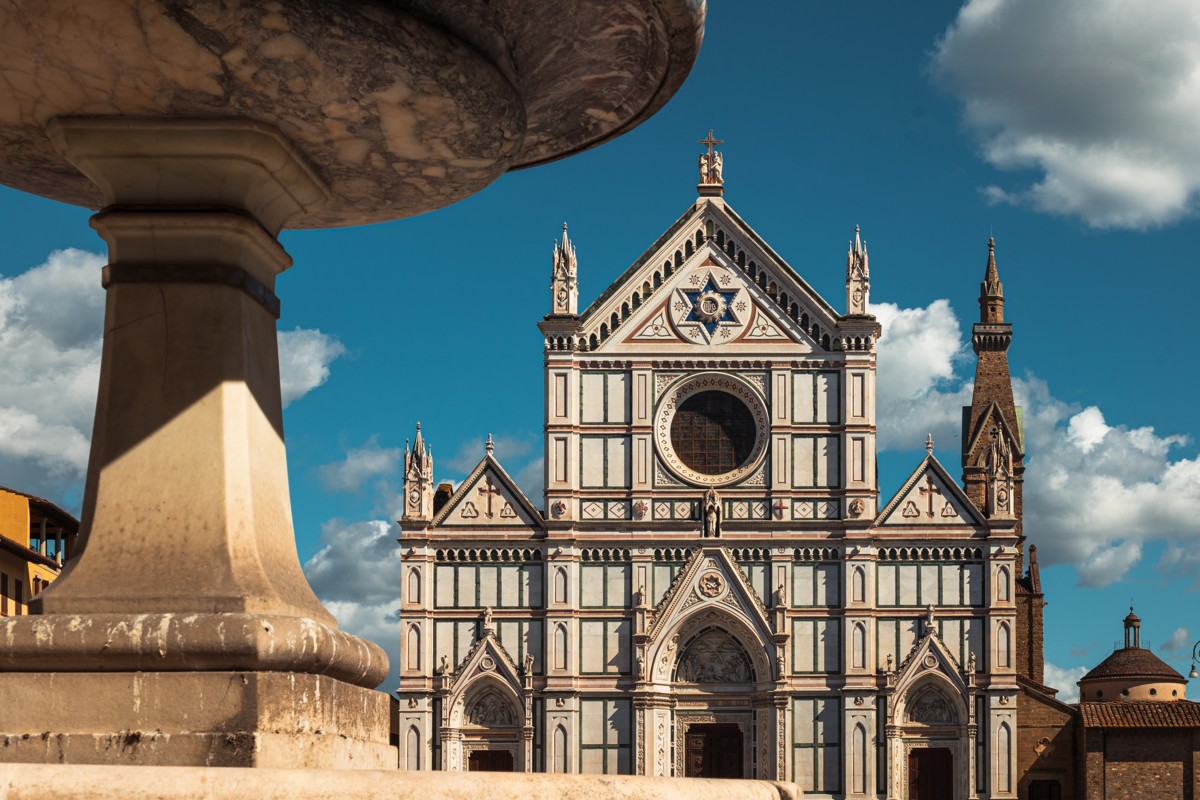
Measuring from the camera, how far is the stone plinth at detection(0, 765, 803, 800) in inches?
232

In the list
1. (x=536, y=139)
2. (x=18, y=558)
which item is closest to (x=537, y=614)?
(x=18, y=558)

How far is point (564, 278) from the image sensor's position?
46844mm

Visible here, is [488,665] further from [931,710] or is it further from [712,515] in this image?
[931,710]

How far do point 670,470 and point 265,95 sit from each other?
38.3 meters

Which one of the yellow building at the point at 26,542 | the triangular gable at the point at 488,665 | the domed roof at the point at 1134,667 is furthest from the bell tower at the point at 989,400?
the yellow building at the point at 26,542

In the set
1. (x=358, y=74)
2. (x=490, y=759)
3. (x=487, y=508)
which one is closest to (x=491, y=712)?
(x=490, y=759)

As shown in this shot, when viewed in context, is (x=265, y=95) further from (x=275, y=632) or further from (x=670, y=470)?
(x=670, y=470)

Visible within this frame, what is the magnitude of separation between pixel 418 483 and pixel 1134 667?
2950 centimetres

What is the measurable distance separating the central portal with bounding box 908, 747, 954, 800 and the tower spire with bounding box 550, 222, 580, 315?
46.9 feet

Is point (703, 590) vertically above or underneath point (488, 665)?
above

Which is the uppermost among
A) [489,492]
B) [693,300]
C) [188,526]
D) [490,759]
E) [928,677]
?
[693,300]

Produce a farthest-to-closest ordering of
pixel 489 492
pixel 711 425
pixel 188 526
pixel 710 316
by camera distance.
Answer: pixel 710 316 → pixel 711 425 → pixel 489 492 → pixel 188 526

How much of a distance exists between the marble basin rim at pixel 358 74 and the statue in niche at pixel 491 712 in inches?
1445

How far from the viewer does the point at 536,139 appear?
999cm
